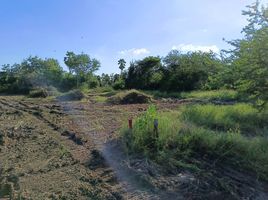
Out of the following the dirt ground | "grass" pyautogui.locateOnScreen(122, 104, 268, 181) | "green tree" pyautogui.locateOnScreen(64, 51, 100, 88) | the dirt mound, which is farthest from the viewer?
"green tree" pyautogui.locateOnScreen(64, 51, 100, 88)

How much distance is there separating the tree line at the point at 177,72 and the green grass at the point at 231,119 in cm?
70

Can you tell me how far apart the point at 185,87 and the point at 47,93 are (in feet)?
39.8

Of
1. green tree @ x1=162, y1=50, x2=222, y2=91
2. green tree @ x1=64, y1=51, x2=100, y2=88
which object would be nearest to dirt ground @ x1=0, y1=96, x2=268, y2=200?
green tree @ x1=162, y1=50, x2=222, y2=91

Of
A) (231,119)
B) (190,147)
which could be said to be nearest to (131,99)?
(231,119)

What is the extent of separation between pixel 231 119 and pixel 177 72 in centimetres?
2746

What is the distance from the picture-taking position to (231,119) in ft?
40.8

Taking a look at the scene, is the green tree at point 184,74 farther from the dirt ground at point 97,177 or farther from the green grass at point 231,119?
the dirt ground at point 97,177

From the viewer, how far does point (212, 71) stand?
53.1 ft

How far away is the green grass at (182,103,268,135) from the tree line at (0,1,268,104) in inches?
27.5

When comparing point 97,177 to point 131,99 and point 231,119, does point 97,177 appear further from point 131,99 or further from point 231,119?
point 131,99

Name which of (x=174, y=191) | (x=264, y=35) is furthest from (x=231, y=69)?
(x=174, y=191)

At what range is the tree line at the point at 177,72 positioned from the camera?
12.5 meters

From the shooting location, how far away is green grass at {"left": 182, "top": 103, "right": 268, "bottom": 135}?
1128 cm

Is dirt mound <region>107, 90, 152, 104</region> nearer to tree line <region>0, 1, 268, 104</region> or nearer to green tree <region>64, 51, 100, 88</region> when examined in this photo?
tree line <region>0, 1, 268, 104</region>
